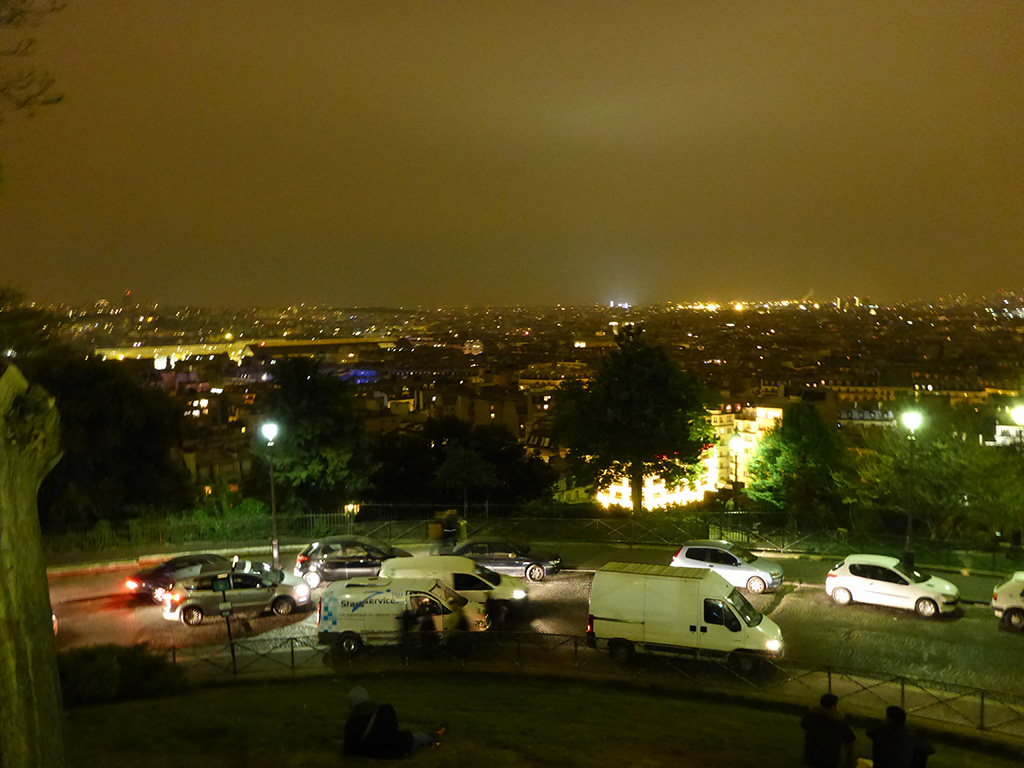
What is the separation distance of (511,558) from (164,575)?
27.5 feet

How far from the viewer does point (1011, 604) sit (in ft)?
53.4

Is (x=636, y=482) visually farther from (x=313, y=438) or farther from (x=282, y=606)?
(x=282, y=606)

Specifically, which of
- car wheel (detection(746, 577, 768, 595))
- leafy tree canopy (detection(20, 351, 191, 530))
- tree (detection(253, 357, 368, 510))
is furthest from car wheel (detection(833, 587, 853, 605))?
leafy tree canopy (detection(20, 351, 191, 530))

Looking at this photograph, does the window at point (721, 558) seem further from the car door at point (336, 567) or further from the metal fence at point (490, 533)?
the car door at point (336, 567)

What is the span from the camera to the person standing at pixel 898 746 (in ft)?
28.5

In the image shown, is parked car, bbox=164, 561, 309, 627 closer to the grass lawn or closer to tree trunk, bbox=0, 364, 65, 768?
the grass lawn

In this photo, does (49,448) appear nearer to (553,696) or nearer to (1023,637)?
(553,696)

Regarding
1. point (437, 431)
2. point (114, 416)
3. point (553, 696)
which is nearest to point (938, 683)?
point (553, 696)

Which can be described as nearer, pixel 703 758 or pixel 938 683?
pixel 703 758

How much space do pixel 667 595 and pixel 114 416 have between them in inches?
996

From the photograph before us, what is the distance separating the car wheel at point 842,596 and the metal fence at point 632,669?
173 inches

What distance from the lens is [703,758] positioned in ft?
32.0

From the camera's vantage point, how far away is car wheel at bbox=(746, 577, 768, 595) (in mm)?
19188

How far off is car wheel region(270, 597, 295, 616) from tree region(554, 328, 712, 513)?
1398cm
